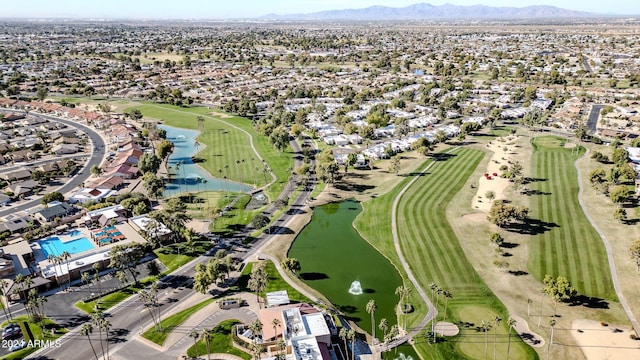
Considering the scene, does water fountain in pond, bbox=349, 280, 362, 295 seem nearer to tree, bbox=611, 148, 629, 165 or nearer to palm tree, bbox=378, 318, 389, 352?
palm tree, bbox=378, 318, 389, 352

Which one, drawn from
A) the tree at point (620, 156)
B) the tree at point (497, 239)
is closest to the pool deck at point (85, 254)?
the tree at point (497, 239)

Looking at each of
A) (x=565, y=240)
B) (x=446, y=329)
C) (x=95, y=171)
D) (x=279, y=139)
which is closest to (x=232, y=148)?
(x=279, y=139)

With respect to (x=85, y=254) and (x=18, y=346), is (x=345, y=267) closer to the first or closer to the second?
(x=85, y=254)

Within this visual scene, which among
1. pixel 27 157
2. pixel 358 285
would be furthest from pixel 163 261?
pixel 27 157

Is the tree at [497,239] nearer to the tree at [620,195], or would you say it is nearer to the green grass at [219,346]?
the tree at [620,195]

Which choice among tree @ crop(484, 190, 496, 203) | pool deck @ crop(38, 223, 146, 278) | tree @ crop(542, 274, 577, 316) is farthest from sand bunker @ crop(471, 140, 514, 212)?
pool deck @ crop(38, 223, 146, 278)

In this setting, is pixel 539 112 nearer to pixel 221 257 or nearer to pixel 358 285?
pixel 358 285

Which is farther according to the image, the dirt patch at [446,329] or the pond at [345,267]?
the pond at [345,267]
